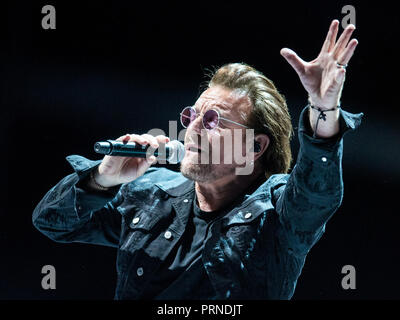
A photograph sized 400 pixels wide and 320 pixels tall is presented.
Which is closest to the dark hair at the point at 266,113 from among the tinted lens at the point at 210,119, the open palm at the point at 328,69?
the tinted lens at the point at 210,119

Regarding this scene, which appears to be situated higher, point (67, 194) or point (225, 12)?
point (225, 12)

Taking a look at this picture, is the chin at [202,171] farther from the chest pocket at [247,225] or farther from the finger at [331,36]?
the finger at [331,36]

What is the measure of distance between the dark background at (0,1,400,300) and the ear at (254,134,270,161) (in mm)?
412

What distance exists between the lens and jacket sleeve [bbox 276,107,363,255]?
4.58 ft

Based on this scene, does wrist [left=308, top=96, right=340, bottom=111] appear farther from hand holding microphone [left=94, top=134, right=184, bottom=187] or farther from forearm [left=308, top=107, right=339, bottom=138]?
hand holding microphone [left=94, top=134, right=184, bottom=187]

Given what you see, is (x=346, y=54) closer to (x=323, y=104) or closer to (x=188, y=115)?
(x=323, y=104)

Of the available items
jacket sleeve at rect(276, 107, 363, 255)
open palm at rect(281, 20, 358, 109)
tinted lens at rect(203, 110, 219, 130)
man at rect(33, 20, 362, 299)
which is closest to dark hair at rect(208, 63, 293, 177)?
man at rect(33, 20, 362, 299)

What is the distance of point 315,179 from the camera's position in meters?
1.42

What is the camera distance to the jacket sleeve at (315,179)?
1396 mm

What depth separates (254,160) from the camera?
192cm
